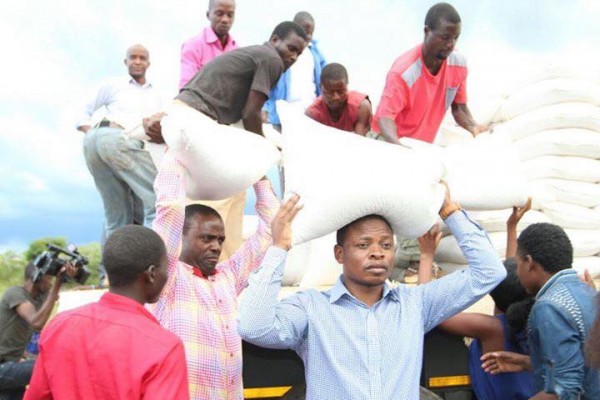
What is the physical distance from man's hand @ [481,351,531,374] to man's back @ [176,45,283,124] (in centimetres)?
135

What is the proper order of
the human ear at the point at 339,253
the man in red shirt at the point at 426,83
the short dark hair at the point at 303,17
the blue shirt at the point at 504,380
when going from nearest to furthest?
the human ear at the point at 339,253
the blue shirt at the point at 504,380
the man in red shirt at the point at 426,83
the short dark hair at the point at 303,17

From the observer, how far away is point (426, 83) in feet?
11.5

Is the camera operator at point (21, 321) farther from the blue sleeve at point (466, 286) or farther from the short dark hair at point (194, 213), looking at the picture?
the blue sleeve at point (466, 286)

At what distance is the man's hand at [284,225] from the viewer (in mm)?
1847

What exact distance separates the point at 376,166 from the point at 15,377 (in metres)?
2.82

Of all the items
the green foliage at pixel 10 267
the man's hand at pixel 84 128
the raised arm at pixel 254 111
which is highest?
the raised arm at pixel 254 111

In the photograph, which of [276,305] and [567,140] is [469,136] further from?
[276,305]

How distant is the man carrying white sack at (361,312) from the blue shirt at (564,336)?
252 mm

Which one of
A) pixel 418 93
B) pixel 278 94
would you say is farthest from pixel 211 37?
pixel 418 93

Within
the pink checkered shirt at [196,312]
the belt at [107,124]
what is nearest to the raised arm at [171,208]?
the pink checkered shirt at [196,312]

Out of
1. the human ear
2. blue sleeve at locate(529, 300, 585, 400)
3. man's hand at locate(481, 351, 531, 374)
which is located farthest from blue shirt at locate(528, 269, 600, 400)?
the human ear

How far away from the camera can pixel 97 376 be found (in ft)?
5.20

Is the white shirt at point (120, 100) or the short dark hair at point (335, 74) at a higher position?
the short dark hair at point (335, 74)

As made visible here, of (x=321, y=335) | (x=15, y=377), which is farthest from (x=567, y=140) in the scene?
(x=15, y=377)
